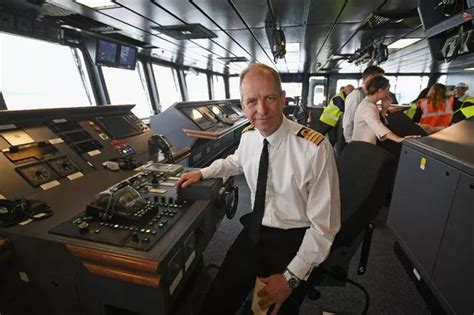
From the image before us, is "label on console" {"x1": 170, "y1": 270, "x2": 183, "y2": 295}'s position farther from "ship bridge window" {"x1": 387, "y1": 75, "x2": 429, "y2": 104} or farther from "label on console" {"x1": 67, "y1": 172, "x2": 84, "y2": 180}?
"ship bridge window" {"x1": 387, "y1": 75, "x2": 429, "y2": 104}

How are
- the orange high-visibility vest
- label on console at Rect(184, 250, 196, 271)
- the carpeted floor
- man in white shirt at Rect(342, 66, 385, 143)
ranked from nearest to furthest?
label on console at Rect(184, 250, 196, 271) → the carpeted floor → man in white shirt at Rect(342, 66, 385, 143) → the orange high-visibility vest

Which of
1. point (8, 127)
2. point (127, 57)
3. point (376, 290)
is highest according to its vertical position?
point (127, 57)

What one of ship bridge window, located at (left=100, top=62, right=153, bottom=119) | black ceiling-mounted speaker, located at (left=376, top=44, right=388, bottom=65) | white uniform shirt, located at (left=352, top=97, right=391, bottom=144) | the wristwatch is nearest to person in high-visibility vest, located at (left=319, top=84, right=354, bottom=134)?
black ceiling-mounted speaker, located at (left=376, top=44, right=388, bottom=65)

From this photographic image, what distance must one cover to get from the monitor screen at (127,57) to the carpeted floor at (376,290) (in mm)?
3355

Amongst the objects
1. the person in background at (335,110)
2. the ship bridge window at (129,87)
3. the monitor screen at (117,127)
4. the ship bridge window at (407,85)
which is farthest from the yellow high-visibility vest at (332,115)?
the ship bridge window at (407,85)

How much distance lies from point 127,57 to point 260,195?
13.4ft

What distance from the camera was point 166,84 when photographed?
672cm

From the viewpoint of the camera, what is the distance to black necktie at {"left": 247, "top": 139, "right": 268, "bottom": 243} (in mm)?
1192

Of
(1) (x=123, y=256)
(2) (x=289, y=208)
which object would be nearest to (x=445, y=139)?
(2) (x=289, y=208)

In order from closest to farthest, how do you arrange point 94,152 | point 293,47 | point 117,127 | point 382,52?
point 94,152 < point 117,127 < point 382,52 < point 293,47

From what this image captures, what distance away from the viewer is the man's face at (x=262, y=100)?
3.63ft

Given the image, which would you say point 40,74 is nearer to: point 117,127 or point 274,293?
point 117,127

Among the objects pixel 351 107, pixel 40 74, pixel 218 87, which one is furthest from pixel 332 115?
pixel 218 87

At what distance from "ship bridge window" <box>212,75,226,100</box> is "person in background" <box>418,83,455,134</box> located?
25.2ft
